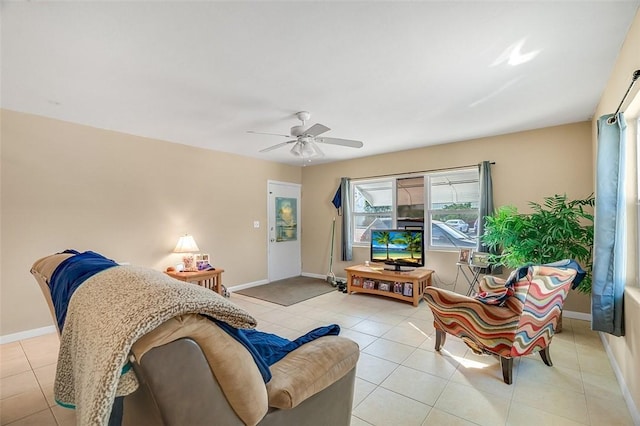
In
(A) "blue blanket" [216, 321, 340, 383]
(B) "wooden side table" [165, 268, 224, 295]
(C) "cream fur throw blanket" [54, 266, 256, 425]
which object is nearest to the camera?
(C) "cream fur throw blanket" [54, 266, 256, 425]

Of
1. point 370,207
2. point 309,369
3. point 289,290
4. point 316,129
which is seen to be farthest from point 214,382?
point 370,207

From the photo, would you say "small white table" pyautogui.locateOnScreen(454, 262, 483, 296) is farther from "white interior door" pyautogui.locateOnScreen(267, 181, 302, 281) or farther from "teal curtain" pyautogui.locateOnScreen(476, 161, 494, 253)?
"white interior door" pyautogui.locateOnScreen(267, 181, 302, 281)

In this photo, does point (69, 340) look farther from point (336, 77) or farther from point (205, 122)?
point (205, 122)

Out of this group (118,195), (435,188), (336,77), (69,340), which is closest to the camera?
(69,340)

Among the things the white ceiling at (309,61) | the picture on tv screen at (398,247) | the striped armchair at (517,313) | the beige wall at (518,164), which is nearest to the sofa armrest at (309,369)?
the striped armchair at (517,313)

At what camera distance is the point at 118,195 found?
387cm

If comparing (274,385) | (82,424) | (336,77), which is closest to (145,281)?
(82,424)

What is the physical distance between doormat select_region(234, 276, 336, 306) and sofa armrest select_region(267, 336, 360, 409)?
2953 millimetres

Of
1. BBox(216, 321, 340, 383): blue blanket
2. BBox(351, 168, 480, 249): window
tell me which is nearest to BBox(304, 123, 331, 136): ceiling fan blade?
BBox(216, 321, 340, 383): blue blanket

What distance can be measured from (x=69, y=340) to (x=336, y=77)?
7.77 feet

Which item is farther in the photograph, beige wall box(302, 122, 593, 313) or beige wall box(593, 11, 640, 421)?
beige wall box(302, 122, 593, 313)

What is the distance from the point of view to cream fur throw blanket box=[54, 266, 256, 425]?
0.72m

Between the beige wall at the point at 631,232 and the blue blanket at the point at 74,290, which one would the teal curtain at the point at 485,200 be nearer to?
the beige wall at the point at 631,232

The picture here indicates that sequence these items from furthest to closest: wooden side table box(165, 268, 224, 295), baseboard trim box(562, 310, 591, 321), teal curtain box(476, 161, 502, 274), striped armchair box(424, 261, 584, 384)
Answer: teal curtain box(476, 161, 502, 274) → wooden side table box(165, 268, 224, 295) → baseboard trim box(562, 310, 591, 321) → striped armchair box(424, 261, 584, 384)
